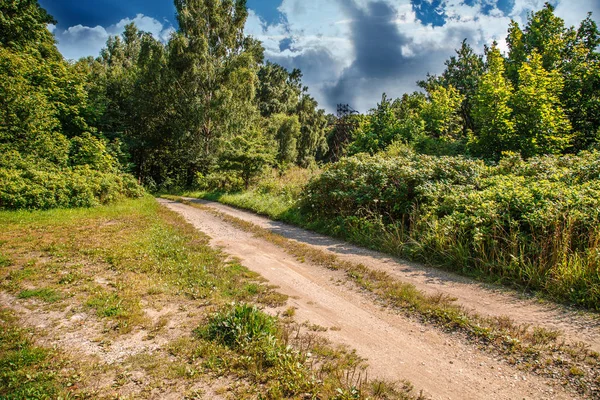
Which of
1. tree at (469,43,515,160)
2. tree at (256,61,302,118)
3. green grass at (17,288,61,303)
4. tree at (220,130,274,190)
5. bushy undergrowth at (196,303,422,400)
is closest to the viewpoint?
bushy undergrowth at (196,303,422,400)

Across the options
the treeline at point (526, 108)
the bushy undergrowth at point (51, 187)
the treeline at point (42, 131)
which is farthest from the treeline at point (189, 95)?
the treeline at point (526, 108)

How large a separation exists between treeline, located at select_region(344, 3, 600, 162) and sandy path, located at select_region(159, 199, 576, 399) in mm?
10722

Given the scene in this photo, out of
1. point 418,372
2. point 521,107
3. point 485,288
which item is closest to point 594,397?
point 418,372

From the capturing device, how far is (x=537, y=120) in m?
11.9

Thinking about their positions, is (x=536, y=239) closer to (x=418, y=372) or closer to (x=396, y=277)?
(x=396, y=277)

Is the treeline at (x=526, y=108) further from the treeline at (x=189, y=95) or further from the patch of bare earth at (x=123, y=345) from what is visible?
the patch of bare earth at (x=123, y=345)

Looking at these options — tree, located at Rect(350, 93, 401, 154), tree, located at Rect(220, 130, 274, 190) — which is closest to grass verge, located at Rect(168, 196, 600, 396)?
tree, located at Rect(350, 93, 401, 154)

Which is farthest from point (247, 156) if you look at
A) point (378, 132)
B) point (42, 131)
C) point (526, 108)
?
point (526, 108)

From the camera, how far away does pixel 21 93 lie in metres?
14.5

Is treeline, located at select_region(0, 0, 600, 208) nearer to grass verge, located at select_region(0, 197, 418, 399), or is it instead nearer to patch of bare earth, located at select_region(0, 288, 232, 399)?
grass verge, located at select_region(0, 197, 418, 399)

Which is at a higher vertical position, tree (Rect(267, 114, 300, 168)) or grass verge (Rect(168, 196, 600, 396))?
tree (Rect(267, 114, 300, 168))

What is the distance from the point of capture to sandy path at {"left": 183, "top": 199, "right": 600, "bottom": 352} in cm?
385

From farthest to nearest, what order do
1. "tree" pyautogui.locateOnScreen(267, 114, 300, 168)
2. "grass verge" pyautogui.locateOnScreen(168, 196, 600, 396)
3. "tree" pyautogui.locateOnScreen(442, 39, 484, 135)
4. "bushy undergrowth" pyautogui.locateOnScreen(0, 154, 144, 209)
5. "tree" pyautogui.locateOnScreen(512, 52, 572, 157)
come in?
"tree" pyautogui.locateOnScreen(267, 114, 300, 168) < "tree" pyautogui.locateOnScreen(442, 39, 484, 135) < "tree" pyautogui.locateOnScreen(512, 52, 572, 157) < "bushy undergrowth" pyautogui.locateOnScreen(0, 154, 144, 209) < "grass verge" pyautogui.locateOnScreen(168, 196, 600, 396)

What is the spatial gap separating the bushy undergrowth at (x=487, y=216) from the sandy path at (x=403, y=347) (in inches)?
93.6
